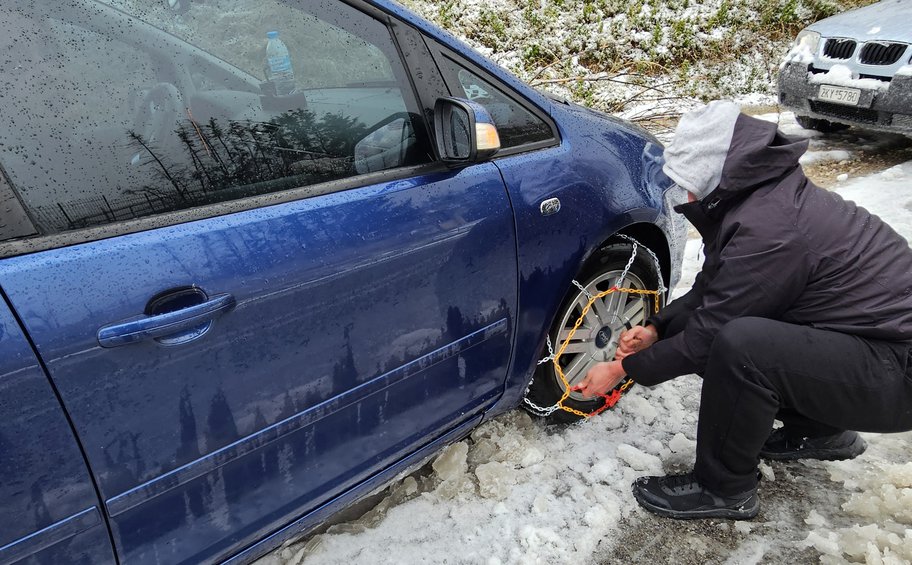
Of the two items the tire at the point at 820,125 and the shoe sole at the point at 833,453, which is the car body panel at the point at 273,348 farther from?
the tire at the point at 820,125

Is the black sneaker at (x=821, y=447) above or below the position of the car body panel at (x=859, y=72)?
below

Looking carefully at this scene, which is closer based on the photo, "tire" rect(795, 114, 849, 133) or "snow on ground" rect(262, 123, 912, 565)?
"snow on ground" rect(262, 123, 912, 565)

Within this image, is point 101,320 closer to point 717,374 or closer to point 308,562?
point 308,562

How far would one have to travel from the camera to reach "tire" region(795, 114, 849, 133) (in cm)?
604

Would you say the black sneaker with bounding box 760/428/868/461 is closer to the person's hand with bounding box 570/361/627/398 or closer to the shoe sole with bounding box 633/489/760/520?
the shoe sole with bounding box 633/489/760/520

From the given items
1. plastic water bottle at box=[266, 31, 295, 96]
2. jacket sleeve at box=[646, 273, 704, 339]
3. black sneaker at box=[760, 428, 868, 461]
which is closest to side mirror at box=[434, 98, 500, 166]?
plastic water bottle at box=[266, 31, 295, 96]

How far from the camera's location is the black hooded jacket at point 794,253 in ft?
5.64

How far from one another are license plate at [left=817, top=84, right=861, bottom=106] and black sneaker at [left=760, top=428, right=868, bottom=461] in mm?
3604

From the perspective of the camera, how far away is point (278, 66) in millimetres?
1665

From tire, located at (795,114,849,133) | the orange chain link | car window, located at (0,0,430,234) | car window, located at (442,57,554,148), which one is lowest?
tire, located at (795,114,849,133)

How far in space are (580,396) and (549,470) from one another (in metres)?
0.33

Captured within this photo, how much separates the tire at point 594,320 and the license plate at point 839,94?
3.46 meters

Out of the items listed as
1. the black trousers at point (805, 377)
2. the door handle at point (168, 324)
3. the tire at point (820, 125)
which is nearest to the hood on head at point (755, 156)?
the black trousers at point (805, 377)

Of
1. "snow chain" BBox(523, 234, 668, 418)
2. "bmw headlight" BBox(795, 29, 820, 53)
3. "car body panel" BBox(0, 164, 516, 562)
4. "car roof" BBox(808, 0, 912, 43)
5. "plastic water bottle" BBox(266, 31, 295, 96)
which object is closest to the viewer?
"car body panel" BBox(0, 164, 516, 562)
